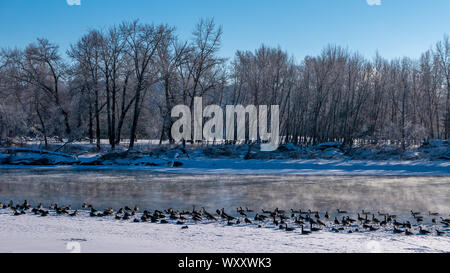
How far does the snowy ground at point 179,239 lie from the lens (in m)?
7.20

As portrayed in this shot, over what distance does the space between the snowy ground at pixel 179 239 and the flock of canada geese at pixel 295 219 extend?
361mm

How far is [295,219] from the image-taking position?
1061 centimetres

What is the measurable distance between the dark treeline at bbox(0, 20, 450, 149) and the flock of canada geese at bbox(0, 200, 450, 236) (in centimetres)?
2406

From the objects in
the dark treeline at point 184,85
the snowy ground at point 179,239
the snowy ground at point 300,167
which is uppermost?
the dark treeline at point 184,85

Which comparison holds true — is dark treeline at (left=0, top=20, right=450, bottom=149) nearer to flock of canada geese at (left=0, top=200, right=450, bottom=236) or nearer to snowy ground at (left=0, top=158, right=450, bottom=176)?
snowy ground at (left=0, top=158, right=450, bottom=176)

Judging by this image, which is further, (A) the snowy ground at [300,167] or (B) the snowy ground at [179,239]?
(A) the snowy ground at [300,167]

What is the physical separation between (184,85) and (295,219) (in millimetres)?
29116

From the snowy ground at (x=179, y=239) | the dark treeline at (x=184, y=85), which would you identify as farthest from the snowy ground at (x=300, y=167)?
the snowy ground at (x=179, y=239)

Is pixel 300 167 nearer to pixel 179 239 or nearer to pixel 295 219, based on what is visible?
pixel 295 219

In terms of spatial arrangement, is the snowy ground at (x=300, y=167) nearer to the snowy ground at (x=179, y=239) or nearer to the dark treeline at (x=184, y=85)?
the dark treeline at (x=184, y=85)

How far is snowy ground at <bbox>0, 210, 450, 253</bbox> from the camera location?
283 inches

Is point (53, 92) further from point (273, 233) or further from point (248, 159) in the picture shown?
point (273, 233)
